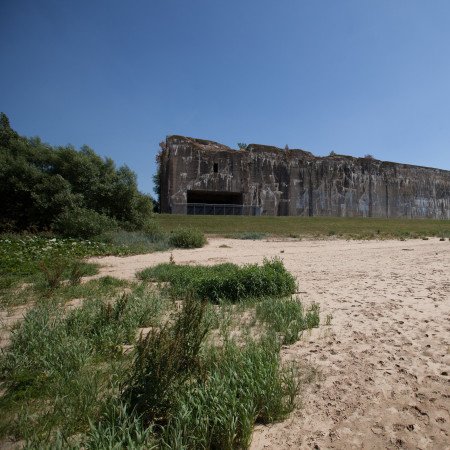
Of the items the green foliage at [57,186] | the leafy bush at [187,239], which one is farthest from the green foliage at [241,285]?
the green foliage at [57,186]

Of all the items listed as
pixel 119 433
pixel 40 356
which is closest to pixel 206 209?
pixel 40 356

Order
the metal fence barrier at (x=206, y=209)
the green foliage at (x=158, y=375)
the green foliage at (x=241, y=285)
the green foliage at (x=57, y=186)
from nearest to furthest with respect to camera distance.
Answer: the green foliage at (x=158, y=375), the green foliage at (x=241, y=285), the green foliage at (x=57, y=186), the metal fence barrier at (x=206, y=209)

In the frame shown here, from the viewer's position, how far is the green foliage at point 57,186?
15.3 meters

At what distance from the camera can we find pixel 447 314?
4.66 m

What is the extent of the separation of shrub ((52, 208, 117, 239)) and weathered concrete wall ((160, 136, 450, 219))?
1320 centimetres

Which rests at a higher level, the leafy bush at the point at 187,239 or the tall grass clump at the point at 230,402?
the leafy bush at the point at 187,239

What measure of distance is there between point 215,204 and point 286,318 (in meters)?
23.4

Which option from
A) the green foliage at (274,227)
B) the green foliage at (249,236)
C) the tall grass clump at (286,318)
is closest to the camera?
the tall grass clump at (286,318)

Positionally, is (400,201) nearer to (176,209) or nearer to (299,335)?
(176,209)

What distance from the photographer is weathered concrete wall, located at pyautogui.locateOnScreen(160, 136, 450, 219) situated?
→ 95.7ft

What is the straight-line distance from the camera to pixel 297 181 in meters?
33.9

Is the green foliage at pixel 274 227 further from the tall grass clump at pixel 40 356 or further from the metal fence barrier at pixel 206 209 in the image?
the tall grass clump at pixel 40 356

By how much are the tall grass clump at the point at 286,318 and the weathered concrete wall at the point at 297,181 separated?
2362 cm

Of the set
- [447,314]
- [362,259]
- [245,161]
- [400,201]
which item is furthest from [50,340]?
[400,201]
